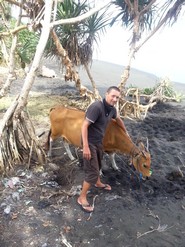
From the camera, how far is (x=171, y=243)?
380 centimetres

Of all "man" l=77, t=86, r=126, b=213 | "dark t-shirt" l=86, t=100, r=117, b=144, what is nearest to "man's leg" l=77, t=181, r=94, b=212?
"man" l=77, t=86, r=126, b=213

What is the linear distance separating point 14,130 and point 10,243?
6.71 ft

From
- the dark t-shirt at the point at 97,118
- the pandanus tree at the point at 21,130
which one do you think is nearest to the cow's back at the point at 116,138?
the dark t-shirt at the point at 97,118

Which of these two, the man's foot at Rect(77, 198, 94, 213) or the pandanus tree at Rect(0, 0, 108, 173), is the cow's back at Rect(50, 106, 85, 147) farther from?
the man's foot at Rect(77, 198, 94, 213)

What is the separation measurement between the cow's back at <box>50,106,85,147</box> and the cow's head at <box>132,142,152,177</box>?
3.63 ft

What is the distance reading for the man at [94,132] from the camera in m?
3.84

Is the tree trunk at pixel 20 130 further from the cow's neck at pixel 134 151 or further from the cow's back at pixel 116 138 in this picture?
the cow's neck at pixel 134 151

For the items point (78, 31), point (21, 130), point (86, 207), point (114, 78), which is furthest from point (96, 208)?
point (114, 78)

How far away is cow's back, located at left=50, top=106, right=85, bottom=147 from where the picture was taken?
206 inches

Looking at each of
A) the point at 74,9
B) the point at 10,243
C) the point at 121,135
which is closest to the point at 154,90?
the point at 74,9

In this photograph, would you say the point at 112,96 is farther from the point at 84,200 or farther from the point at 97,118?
the point at 84,200

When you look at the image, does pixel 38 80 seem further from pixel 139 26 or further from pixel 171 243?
pixel 171 243

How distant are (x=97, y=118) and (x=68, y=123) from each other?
1.54 meters

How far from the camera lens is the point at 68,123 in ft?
17.6
